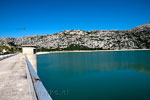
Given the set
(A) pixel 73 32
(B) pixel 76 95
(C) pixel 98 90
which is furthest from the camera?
(A) pixel 73 32

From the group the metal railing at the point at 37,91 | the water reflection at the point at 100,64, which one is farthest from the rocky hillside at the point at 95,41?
the metal railing at the point at 37,91

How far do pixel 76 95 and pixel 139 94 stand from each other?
7.65 m

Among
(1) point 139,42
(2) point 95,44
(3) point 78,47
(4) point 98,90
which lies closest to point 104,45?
(2) point 95,44

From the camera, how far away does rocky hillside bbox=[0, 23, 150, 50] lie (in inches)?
5689

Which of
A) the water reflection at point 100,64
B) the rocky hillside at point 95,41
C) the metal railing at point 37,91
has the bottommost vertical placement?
the water reflection at point 100,64

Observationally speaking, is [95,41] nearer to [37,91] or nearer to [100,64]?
[100,64]

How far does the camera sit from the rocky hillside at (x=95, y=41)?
14450 centimetres

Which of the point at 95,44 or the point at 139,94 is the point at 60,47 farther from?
the point at 139,94

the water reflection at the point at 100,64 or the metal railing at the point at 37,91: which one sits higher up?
the metal railing at the point at 37,91

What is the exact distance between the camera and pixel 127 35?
153 meters

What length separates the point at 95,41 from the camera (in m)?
154

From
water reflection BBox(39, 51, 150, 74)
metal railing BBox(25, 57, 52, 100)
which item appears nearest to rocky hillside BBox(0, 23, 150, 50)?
water reflection BBox(39, 51, 150, 74)

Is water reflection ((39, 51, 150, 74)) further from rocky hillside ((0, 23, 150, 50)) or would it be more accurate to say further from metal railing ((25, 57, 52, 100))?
rocky hillside ((0, 23, 150, 50))

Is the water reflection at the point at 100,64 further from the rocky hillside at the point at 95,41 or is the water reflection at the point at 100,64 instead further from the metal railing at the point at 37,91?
the rocky hillside at the point at 95,41
